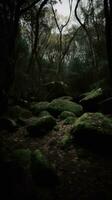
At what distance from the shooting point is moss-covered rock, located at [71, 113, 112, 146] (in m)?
6.96

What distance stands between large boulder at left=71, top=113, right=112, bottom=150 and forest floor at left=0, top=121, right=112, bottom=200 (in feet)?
1.06

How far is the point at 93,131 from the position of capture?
712 centimetres

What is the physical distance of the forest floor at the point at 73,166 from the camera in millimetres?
5035

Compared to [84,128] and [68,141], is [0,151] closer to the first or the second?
[68,141]

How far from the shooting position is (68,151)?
23.2ft

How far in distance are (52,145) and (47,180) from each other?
2.29 meters

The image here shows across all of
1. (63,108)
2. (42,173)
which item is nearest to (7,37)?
(63,108)

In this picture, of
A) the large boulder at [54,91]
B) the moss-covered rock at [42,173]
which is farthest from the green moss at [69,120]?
the large boulder at [54,91]

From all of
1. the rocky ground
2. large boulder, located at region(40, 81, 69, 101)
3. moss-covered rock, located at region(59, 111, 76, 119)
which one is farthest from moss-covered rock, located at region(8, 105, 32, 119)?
large boulder, located at region(40, 81, 69, 101)

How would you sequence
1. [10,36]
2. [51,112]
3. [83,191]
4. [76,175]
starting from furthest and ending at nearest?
1. [51,112]
2. [10,36]
3. [76,175]
4. [83,191]

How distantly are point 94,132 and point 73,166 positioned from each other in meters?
1.40

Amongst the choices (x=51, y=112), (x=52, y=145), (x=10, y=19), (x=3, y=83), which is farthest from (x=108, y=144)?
(x=10, y=19)

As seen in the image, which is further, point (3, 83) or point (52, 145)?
point (3, 83)

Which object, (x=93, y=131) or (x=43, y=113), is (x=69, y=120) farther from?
(x=93, y=131)
